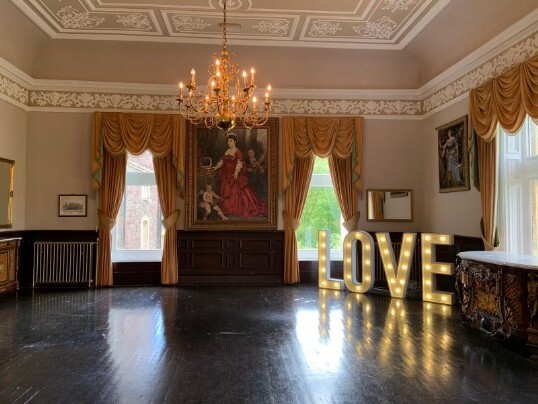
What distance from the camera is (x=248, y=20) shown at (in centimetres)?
817

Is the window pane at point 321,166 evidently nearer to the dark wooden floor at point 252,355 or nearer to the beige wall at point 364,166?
the beige wall at point 364,166

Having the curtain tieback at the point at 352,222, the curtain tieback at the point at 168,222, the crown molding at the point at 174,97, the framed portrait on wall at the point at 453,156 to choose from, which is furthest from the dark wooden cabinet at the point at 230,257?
the framed portrait on wall at the point at 453,156

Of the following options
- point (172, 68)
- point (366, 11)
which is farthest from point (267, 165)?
point (366, 11)

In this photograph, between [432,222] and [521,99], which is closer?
[521,99]

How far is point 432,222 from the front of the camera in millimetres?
9227

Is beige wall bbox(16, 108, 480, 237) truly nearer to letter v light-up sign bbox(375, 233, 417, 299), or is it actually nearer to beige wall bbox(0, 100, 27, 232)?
beige wall bbox(0, 100, 27, 232)

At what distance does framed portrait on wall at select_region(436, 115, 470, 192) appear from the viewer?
7839mm

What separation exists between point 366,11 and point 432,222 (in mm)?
4598

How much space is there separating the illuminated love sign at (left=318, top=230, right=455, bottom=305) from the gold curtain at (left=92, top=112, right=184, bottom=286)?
339 cm

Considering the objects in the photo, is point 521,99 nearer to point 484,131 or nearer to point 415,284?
point 484,131

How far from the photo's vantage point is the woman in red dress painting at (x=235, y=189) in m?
9.61

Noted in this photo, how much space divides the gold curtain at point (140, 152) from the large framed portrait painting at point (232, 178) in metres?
0.34

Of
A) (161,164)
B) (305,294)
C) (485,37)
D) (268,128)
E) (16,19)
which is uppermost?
(16,19)

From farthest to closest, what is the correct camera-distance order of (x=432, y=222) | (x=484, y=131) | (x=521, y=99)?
1. (x=432, y=222)
2. (x=484, y=131)
3. (x=521, y=99)
